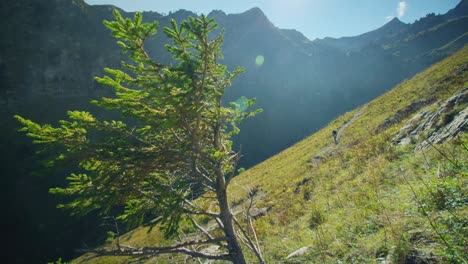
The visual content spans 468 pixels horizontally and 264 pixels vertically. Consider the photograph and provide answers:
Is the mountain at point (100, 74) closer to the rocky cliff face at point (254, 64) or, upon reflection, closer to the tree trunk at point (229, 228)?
the rocky cliff face at point (254, 64)

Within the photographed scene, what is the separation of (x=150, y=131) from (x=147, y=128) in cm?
9

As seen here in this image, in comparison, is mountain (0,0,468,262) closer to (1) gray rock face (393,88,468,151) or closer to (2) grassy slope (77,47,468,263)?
(2) grassy slope (77,47,468,263)

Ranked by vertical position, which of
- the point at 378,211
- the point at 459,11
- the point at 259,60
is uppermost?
the point at 459,11

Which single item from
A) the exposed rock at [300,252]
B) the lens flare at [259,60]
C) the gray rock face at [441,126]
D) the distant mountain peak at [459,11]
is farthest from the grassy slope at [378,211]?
the distant mountain peak at [459,11]

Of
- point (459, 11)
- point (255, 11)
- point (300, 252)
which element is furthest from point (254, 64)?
point (459, 11)

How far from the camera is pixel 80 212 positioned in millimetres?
4125

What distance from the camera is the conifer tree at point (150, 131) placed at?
11.8ft

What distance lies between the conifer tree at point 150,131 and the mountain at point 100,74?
3.17ft

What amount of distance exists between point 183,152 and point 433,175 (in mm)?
5715

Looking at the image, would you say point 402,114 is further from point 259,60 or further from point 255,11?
point 255,11

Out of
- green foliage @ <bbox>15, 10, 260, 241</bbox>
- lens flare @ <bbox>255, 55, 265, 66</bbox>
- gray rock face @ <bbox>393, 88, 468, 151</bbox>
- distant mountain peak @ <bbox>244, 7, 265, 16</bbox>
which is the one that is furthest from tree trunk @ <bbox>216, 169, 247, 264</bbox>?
distant mountain peak @ <bbox>244, 7, 265, 16</bbox>

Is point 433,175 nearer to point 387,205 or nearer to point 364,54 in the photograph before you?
point 387,205

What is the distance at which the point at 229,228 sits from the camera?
15.3 ft

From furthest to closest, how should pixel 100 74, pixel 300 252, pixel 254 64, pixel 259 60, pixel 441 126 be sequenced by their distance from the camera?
pixel 259 60 < pixel 254 64 < pixel 100 74 < pixel 441 126 < pixel 300 252
